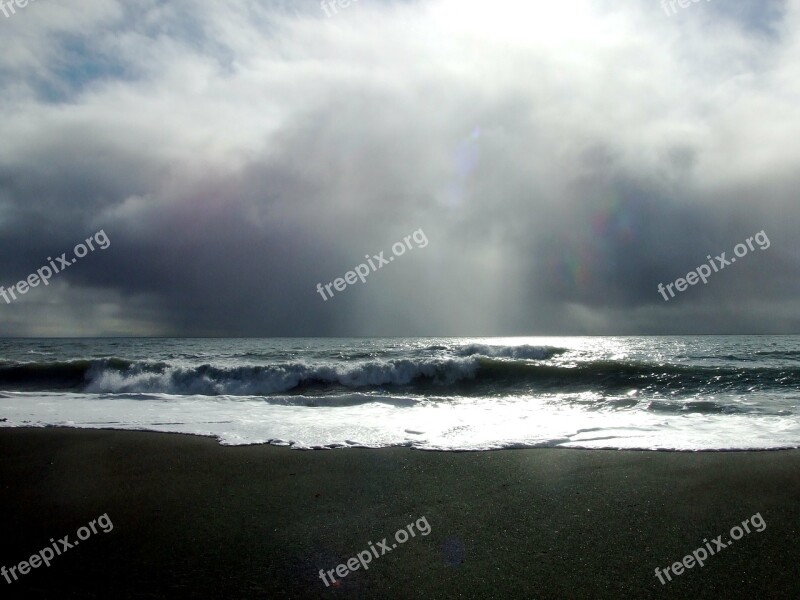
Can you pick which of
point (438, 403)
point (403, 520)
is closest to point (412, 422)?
point (438, 403)

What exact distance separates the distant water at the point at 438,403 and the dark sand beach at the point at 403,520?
114cm

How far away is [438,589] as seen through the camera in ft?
10.3

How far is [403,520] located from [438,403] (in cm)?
789

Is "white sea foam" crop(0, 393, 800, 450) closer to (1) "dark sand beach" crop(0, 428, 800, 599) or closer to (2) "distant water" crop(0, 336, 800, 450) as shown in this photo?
(2) "distant water" crop(0, 336, 800, 450)

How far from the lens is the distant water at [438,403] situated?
7.77m

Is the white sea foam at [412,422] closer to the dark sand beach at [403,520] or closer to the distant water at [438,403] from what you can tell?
the distant water at [438,403]

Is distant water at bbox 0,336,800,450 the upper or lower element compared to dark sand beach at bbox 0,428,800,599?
upper

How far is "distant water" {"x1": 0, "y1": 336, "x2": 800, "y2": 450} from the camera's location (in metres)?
7.77

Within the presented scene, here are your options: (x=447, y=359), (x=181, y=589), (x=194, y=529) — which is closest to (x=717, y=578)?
(x=181, y=589)

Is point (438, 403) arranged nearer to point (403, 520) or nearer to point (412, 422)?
point (412, 422)

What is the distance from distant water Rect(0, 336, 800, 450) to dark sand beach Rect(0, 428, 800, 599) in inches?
45.0

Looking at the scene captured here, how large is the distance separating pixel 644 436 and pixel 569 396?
592 centimetres

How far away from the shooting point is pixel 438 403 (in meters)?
12.1

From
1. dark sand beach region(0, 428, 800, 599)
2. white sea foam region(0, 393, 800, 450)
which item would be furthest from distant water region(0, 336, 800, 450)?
dark sand beach region(0, 428, 800, 599)
